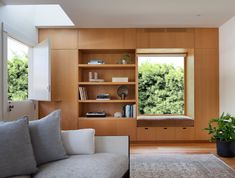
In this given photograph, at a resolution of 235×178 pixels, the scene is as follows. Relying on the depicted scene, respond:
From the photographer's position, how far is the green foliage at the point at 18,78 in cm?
464

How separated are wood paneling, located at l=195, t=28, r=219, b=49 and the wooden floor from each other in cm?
207

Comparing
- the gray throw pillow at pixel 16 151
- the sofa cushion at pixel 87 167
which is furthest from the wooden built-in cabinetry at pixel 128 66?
the gray throw pillow at pixel 16 151

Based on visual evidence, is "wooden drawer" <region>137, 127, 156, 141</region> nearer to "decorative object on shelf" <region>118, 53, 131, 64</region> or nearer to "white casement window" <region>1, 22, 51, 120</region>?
"decorative object on shelf" <region>118, 53, 131, 64</region>

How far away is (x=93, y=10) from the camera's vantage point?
4418 mm

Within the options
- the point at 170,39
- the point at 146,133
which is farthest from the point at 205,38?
the point at 146,133

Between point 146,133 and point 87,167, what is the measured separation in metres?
3.58

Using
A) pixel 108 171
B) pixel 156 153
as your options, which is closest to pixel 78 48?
pixel 156 153

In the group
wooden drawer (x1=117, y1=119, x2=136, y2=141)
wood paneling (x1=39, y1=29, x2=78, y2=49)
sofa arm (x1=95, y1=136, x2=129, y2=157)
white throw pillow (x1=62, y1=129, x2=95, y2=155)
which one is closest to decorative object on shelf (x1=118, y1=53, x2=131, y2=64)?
wood paneling (x1=39, y1=29, x2=78, y2=49)

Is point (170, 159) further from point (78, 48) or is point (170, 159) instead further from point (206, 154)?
point (78, 48)

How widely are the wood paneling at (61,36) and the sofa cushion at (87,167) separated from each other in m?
3.61

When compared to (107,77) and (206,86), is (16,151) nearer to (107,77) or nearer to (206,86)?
(107,77)

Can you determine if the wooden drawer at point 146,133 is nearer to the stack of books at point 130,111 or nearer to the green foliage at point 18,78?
the stack of books at point 130,111

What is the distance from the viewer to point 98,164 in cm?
230

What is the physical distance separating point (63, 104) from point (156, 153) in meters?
2.22
